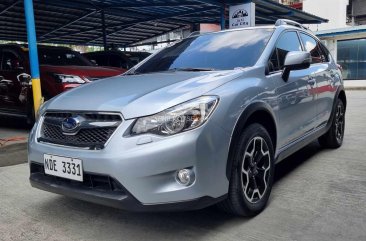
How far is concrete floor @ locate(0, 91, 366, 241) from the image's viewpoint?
9.03ft

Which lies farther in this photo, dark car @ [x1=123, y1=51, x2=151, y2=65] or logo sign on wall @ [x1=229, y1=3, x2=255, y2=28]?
logo sign on wall @ [x1=229, y1=3, x2=255, y2=28]

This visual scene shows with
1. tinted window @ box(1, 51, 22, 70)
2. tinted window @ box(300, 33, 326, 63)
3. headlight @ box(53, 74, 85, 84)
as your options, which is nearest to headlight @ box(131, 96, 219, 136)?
tinted window @ box(300, 33, 326, 63)

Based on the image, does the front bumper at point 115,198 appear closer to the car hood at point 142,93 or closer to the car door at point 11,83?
the car hood at point 142,93

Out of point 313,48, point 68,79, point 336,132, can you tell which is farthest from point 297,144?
point 68,79

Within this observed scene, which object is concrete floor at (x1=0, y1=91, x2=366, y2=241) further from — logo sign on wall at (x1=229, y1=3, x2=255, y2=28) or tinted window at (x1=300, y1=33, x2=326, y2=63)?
logo sign on wall at (x1=229, y1=3, x2=255, y2=28)

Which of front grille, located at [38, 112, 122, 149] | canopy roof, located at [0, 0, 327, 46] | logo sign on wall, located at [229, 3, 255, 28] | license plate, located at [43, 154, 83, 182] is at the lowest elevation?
license plate, located at [43, 154, 83, 182]

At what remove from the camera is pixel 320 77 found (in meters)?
4.46

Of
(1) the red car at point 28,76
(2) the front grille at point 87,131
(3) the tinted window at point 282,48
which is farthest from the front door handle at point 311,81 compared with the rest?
(1) the red car at point 28,76

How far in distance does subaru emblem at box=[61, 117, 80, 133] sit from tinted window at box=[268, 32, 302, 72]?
5.69 feet

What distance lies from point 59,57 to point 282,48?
210 inches

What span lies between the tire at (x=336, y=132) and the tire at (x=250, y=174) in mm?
2248

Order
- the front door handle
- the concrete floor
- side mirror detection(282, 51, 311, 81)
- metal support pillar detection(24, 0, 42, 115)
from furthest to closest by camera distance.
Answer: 1. metal support pillar detection(24, 0, 42, 115)
2. the front door handle
3. side mirror detection(282, 51, 311, 81)
4. the concrete floor

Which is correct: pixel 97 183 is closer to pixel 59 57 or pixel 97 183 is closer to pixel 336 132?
pixel 336 132

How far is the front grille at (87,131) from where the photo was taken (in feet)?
8.32
